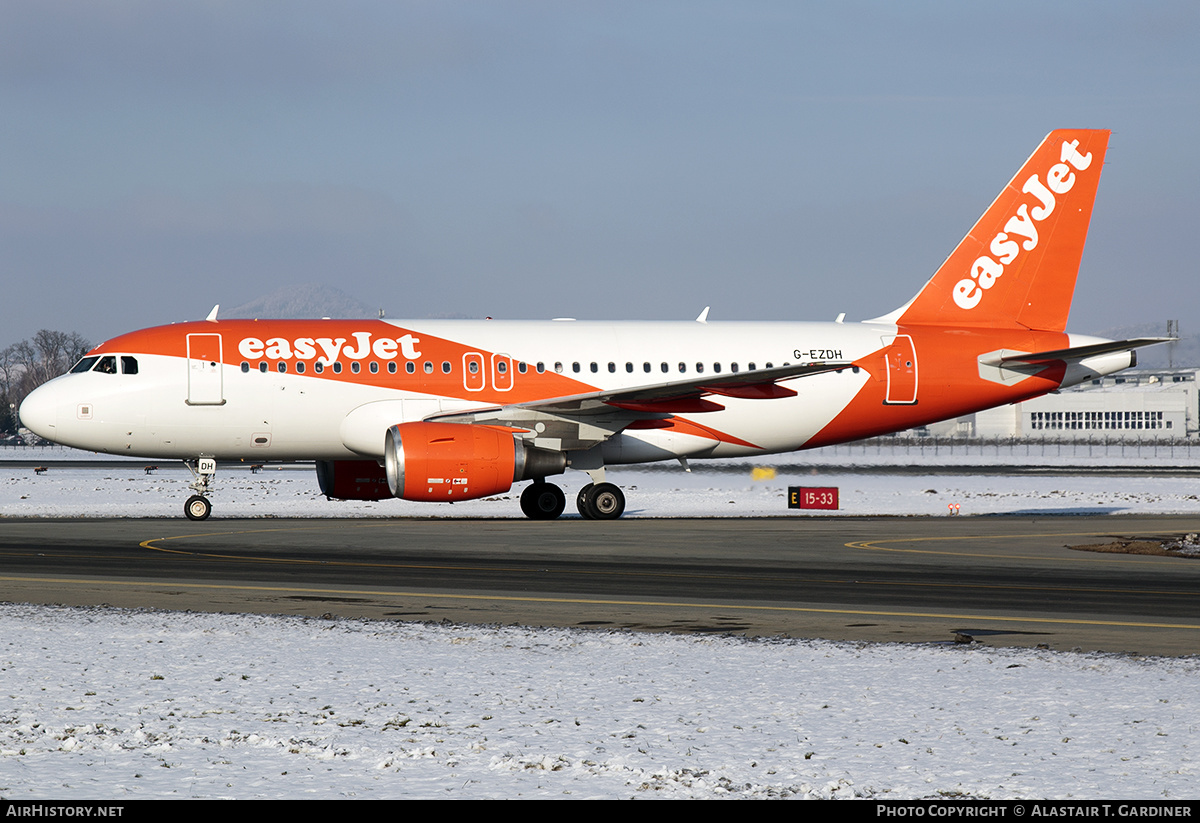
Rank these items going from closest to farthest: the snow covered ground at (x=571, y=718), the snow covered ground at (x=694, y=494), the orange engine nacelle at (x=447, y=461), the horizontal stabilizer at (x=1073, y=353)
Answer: the snow covered ground at (x=571, y=718) < the orange engine nacelle at (x=447, y=461) < the horizontal stabilizer at (x=1073, y=353) < the snow covered ground at (x=694, y=494)

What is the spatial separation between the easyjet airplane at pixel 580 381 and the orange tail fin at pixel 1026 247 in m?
0.04

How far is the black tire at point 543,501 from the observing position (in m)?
29.4

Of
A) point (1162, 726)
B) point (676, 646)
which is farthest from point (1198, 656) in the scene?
point (676, 646)

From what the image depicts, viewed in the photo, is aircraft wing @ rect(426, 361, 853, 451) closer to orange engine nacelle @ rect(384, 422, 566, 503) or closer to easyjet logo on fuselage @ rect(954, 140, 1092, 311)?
orange engine nacelle @ rect(384, 422, 566, 503)

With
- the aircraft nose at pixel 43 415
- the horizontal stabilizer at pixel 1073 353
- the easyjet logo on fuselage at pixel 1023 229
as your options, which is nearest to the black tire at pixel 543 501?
the aircraft nose at pixel 43 415

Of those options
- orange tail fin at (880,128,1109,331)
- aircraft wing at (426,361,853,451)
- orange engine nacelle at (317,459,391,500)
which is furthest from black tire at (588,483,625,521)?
orange tail fin at (880,128,1109,331)

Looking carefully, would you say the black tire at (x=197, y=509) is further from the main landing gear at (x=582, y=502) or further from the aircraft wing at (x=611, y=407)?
the main landing gear at (x=582, y=502)

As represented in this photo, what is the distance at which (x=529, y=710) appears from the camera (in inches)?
340

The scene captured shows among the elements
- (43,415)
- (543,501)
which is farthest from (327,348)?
(43,415)

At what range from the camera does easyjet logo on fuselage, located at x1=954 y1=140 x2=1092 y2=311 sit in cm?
3194

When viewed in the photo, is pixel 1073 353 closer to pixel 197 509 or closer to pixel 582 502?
pixel 582 502

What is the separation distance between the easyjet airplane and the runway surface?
8.31 ft
